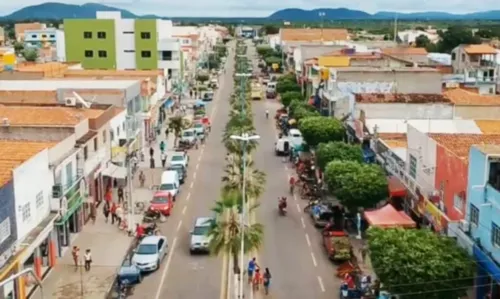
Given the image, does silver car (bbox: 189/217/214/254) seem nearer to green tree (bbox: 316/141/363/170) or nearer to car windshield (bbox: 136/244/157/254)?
car windshield (bbox: 136/244/157/254)

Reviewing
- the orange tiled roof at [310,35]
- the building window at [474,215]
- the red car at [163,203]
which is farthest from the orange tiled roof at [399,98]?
the orange tiled roof at [310,35]

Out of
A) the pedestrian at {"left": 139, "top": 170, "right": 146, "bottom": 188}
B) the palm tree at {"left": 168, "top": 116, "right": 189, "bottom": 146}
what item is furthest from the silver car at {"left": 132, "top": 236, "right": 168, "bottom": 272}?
the palm tree at {"left": 168, "top": 116, "right": 189, "bottom": 146}

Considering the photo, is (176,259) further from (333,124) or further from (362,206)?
(333,124)

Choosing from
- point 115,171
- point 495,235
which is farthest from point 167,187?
point 495,235

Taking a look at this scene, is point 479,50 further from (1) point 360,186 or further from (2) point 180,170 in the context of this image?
(1) point 360,186

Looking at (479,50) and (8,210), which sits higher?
(479,50)

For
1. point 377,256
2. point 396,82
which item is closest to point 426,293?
point 377,256
